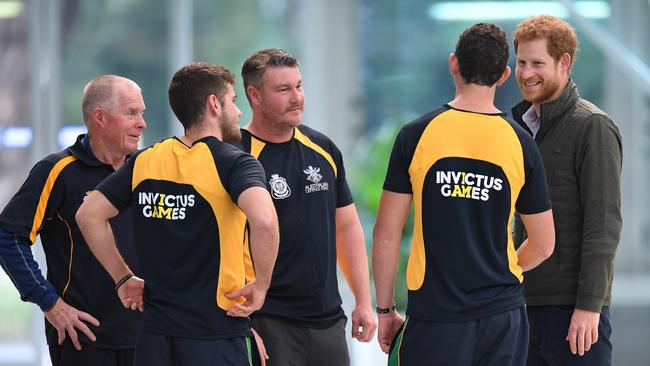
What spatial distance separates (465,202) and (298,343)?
87 centimetres

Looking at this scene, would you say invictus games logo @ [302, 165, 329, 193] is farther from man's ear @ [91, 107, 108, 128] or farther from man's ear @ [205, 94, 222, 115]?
man's ear @ [91, 107, 108, 128]

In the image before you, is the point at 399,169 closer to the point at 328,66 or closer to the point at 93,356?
the point at 93,356

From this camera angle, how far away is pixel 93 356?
12.8 ft

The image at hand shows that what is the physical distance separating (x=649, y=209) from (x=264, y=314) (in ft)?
25.6

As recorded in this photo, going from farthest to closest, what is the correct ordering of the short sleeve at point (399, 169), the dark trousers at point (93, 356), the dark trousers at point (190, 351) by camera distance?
the dark trousers at point (93, 356) → the short sleeve at point (399, 169) → the dark trousers at point (190, 351)

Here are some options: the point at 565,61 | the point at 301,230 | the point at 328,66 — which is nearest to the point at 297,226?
the point at 301,230

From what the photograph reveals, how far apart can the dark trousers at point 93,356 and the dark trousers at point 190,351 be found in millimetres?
557

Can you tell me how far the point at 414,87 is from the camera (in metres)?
10.8

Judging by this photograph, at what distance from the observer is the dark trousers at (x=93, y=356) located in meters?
3.89

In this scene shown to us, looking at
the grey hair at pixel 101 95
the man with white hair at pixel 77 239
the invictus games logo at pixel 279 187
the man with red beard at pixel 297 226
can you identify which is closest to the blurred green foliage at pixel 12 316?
the man with white hair at pixel 77 239

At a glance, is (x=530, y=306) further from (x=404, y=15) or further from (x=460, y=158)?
(x=404, y=15)

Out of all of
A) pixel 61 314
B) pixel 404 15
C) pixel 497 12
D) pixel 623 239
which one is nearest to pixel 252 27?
pixel 404 15

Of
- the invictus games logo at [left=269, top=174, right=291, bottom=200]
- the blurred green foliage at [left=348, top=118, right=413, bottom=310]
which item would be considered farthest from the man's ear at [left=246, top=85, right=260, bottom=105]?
the blurred green foliage at [left=348, top=118, right=413, bottom=310]

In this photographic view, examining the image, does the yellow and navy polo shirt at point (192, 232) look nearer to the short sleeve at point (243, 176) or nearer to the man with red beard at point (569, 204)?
the short sleeve at point (243, 176)
